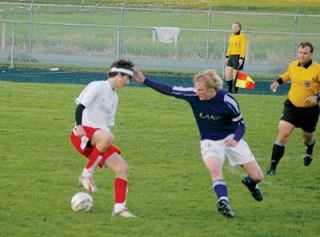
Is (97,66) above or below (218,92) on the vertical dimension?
below

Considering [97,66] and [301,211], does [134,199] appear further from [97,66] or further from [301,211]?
[97,66]

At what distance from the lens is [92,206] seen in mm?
10828

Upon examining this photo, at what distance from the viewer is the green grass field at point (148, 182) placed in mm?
10008

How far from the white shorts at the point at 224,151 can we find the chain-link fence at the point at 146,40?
20.1 metres

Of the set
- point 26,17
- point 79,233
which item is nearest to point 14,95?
point 79,233

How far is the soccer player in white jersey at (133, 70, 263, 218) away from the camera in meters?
10.6

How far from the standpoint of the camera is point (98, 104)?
10734 mm

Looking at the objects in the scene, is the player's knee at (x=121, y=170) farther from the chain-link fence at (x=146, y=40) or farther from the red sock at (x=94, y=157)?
the chain-link fence at (x=146, y=40)

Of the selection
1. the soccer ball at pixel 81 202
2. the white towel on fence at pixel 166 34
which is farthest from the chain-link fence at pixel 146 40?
the soccer ball at pixel 81 202

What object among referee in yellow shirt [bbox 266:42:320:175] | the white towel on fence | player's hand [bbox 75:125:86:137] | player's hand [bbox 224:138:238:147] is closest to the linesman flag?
referee in yellow shirt [bbox 266:42:320:175]

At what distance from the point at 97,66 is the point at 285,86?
25.2ft

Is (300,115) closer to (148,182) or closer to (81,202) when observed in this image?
(148,182)

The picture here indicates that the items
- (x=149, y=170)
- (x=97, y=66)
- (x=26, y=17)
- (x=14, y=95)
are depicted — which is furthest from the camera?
(x=26, y=17)

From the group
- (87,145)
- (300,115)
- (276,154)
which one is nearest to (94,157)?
(87,145)
